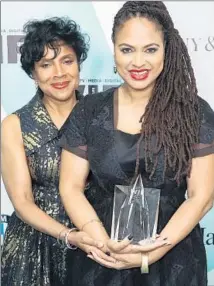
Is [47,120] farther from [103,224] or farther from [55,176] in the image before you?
[103,224]

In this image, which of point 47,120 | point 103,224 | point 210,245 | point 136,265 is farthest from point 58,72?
point 210,245

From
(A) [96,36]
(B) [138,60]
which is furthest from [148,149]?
(A) [96,36]

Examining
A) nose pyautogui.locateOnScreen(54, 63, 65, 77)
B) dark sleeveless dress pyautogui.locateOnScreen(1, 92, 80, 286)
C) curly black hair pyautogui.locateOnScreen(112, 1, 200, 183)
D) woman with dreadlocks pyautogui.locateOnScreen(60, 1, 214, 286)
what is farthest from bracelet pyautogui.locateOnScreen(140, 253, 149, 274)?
nose pyautogui.locateOnScreen(54, 63, 65, 77)

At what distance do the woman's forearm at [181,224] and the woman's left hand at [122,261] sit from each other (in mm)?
39

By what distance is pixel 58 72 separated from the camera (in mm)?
1712

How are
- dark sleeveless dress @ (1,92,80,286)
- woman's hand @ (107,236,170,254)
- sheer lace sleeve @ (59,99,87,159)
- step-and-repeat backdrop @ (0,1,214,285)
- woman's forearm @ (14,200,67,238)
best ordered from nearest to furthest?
woman's hand @ (107,236,170,254) → sheer lace sleeve @ (59,99,87,159) → woman's forearm @ (14,200,67,238) → dark sleeveless dress @ (1,92,80,286) → step-and-repeat backdrop @ (0,1,214,285)

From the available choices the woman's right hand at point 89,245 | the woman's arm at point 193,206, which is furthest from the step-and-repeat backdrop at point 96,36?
the woman's right hand at point 89,245

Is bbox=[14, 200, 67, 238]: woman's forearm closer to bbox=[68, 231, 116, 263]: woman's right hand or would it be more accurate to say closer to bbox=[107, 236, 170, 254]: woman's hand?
bbox=[68, 231, 116, 263]: woman's right hand

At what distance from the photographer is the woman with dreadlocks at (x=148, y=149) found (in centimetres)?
141

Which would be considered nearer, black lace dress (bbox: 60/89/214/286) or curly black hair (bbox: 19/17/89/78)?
black lace dress (bbox: 60/89/214/286)

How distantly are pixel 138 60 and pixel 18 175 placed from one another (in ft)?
1.85

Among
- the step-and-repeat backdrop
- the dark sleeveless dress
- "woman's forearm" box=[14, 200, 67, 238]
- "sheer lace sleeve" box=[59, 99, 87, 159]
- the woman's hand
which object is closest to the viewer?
the woman's hand

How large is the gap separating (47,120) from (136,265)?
574 millimetres

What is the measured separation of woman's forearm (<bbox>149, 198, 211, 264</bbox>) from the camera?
4.64 ft
